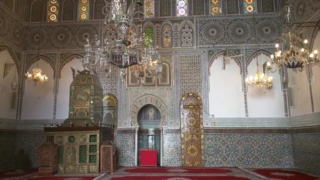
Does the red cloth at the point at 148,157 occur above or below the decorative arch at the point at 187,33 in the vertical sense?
below

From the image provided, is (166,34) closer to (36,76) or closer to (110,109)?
(110,109)

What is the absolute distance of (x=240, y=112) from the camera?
8961 mm

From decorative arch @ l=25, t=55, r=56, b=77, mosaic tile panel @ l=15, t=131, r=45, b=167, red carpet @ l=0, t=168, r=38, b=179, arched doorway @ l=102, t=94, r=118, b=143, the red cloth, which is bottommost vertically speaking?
red carpet @ l=0, t=168, r=38, b=179

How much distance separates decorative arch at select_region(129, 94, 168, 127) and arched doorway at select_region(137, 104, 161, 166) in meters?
0.39

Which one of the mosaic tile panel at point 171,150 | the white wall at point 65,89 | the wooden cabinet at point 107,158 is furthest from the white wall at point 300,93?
the white wall at point 65,89

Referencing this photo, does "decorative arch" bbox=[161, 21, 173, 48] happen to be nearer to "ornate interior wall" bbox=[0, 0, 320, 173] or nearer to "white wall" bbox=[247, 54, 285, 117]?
"ornate interior wall" bbox=[0, 0, 320, 173]

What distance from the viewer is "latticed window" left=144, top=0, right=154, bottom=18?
9.76 metres

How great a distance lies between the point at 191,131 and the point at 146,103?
5.76 ft

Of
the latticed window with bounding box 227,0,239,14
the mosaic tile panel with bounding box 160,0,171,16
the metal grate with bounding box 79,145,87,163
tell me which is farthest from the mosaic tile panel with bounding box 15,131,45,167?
the latticed window with bounding box 227,0,239,14

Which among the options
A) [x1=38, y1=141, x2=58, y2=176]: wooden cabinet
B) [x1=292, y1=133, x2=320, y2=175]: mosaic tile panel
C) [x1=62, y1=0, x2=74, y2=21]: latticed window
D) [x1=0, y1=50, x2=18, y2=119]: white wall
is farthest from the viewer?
[x1=62, y1=0, x2=74, y2=21]: latticed window

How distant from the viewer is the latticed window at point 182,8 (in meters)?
9.71

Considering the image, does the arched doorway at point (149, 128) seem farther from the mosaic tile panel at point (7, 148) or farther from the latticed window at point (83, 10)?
the mosaic tile panel at point (7, 148)

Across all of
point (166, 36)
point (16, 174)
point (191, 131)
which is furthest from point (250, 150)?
point (16, 174)

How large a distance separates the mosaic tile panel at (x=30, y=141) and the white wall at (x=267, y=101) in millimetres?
6987
